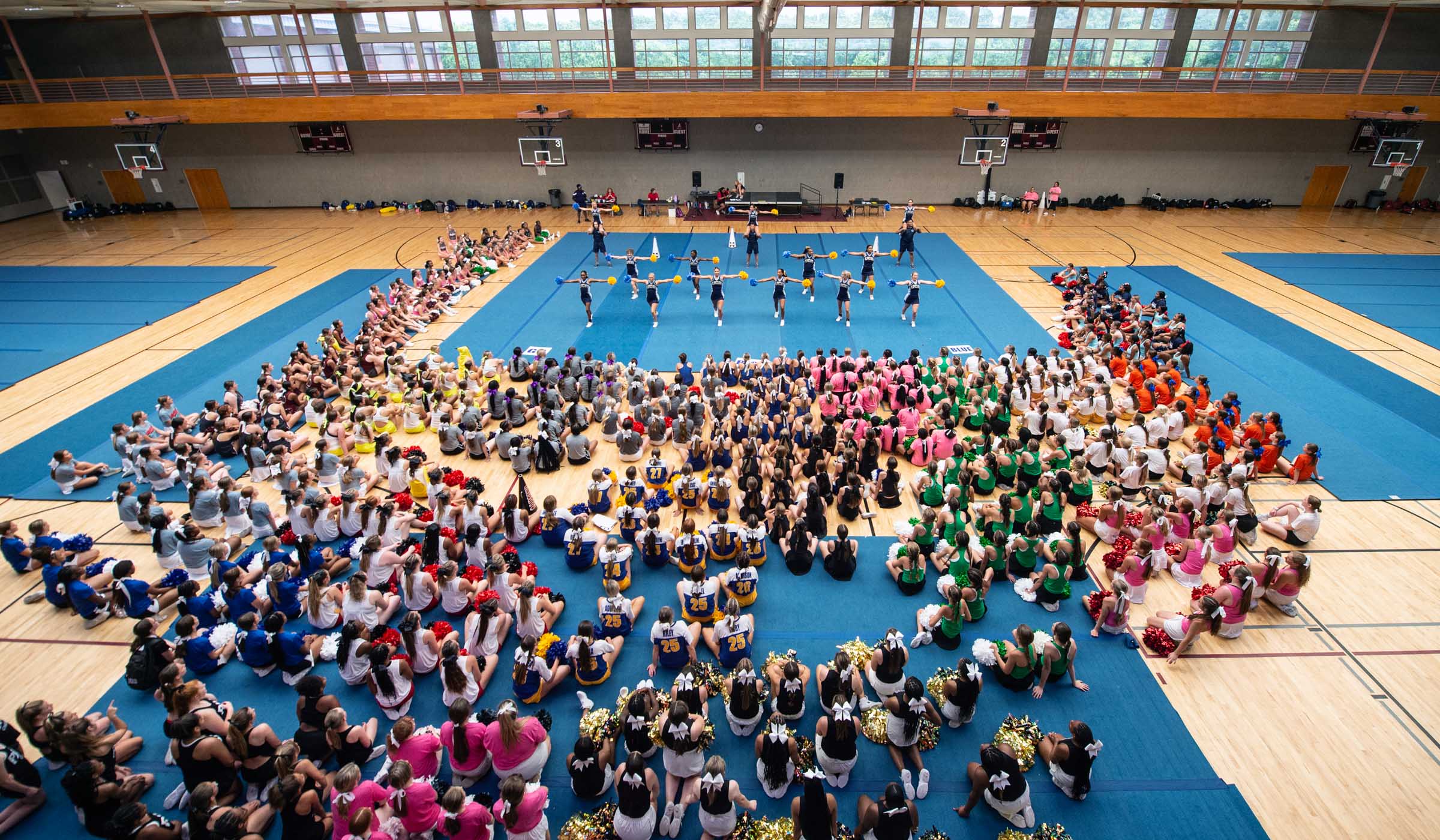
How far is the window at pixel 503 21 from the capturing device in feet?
100

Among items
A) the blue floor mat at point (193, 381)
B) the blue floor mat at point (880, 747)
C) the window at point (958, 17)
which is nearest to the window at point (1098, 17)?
the window at point (958, 17)

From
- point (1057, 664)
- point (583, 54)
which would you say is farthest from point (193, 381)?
point (583, 54)

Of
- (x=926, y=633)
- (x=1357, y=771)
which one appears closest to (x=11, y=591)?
(x=926, y=633)

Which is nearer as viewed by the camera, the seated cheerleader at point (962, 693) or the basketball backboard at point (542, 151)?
the seated cheerleader at point (962, 693)

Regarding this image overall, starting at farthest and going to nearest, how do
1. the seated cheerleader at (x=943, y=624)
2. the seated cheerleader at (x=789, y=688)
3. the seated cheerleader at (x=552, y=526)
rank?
the seated cheerleader at (x=552, y=526), the seated cheerleader at (x=943, y=624), the seated cheerleader at (x=789, y=688)

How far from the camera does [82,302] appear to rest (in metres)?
21.0

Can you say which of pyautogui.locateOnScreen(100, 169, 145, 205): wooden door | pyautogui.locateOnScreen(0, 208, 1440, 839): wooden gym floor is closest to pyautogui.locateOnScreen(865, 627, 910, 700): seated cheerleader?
pyautogui.locateOnScreen(0, 208, 1440, 839): wooden gym floor

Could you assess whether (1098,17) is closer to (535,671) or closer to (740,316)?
(740,316)

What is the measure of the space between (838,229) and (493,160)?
59.5ft

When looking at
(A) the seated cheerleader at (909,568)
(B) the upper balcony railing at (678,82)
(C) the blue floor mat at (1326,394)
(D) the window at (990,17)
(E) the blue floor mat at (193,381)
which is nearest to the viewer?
(A) the seated cheerleader at (909,568)

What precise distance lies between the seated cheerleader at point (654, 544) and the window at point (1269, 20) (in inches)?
1484

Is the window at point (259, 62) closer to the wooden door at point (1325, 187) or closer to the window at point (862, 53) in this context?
the window at point (862, 53)

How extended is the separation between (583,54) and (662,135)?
17.6 feet

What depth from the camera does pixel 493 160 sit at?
3303 centimetres
